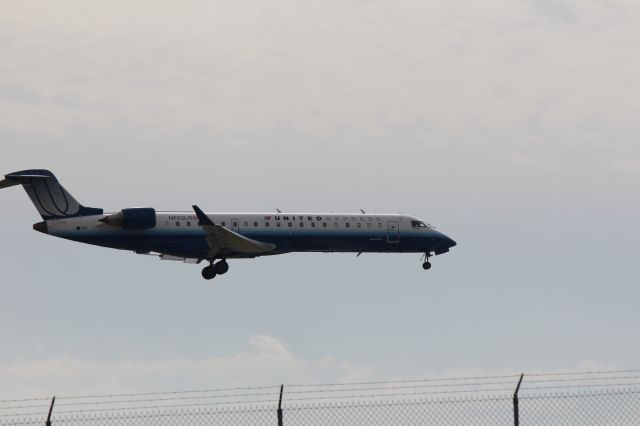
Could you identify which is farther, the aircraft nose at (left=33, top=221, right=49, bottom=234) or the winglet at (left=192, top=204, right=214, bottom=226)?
the aircraft nose at (left=33, top=221, right=49, bottom=234)

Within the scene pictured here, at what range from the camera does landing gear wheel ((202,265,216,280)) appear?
6191 cm

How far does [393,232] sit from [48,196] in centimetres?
1876

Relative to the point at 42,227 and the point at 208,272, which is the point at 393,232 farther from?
the point at 42,227

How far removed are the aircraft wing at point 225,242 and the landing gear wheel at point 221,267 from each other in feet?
2.74

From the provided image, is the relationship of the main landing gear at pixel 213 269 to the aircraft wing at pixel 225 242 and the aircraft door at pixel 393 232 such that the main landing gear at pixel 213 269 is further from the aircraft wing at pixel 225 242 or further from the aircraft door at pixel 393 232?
the aircraft door at pixel 393 232

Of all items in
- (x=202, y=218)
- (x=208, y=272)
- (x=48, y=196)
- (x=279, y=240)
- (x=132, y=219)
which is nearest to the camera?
(x=202, y=218)

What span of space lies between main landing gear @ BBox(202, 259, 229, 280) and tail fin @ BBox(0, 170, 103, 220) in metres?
6.37

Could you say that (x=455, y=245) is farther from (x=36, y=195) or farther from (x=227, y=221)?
(x=36, y=195)

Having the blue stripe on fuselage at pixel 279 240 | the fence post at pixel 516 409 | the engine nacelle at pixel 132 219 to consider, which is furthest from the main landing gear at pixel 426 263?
the fence post at pixel 516 409

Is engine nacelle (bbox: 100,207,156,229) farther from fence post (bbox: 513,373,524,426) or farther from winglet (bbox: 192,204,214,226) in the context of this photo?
fence post (bbox: 513,373,524,426)

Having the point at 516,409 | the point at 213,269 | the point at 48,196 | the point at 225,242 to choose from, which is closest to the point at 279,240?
the point at 225,242

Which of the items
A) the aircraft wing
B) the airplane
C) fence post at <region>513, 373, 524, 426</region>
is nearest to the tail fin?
the airplane

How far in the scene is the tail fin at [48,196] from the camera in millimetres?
59375

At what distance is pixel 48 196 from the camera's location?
5962cm
